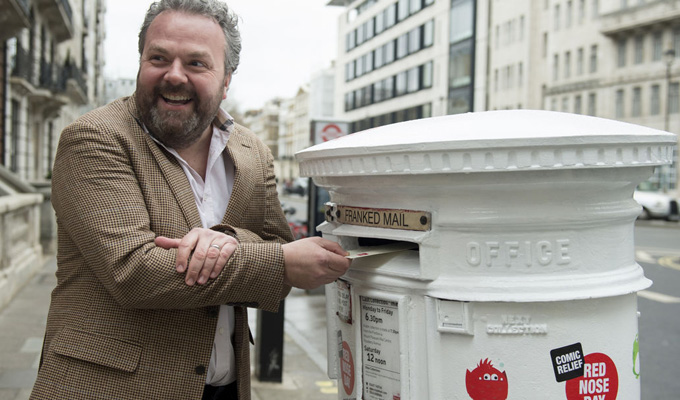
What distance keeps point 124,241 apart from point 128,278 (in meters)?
0.09

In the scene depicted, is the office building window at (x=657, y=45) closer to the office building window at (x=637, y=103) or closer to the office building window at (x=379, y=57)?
the office building window at (x=637, y=103)

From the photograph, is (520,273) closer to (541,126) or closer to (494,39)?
(541,126)

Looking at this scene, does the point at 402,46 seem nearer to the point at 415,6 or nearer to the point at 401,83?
the point at 401,83

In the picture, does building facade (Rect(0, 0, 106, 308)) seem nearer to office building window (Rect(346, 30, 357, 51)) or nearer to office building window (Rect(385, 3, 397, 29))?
office building window (Rect(385, 3, 397, 29))

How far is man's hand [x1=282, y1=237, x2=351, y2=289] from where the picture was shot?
1637 millimetres

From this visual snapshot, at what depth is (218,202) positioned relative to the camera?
6.38 feet

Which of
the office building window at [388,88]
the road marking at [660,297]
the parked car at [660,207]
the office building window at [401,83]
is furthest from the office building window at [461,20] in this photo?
the road marking at [660,297]

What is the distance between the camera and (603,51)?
37.8 metres

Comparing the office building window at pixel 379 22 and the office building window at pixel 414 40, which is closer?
the office building window at pixel 414 40

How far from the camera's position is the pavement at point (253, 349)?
452cm

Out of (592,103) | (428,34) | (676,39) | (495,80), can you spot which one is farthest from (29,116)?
(676,39)

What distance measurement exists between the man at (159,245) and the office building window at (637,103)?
3790 cm

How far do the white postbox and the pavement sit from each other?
2.90 meters

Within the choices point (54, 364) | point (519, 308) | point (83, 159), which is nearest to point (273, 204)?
point (83, 159)
